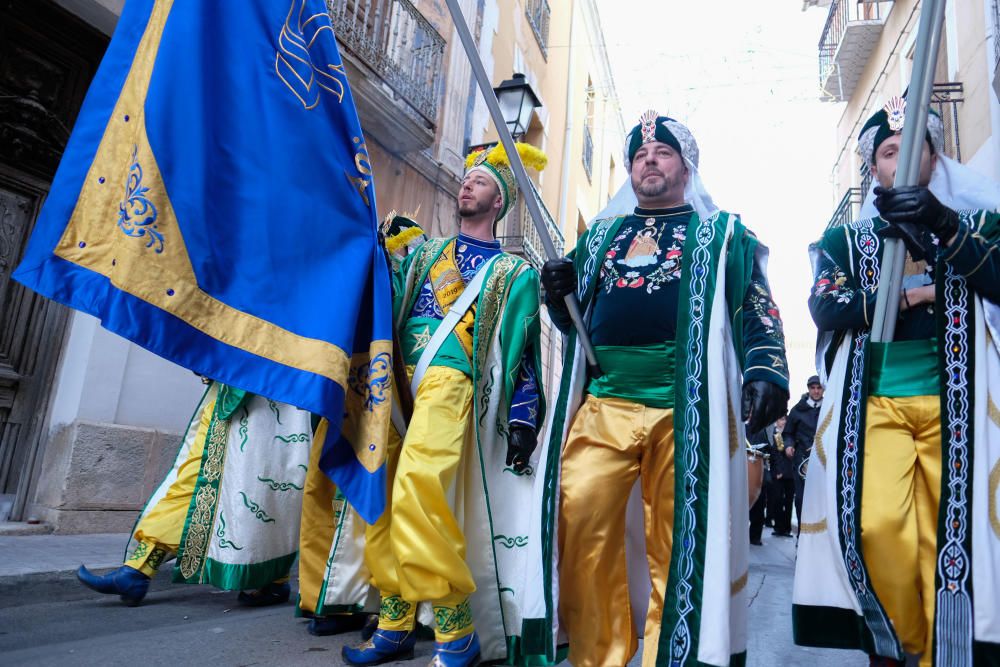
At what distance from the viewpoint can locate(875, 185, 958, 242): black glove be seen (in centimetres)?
222

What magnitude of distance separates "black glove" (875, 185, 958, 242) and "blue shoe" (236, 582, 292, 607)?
2.90m

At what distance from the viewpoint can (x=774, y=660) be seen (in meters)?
3.13

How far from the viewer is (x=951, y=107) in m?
10.1

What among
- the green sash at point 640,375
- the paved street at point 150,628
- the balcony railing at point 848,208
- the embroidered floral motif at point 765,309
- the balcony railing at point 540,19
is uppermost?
the balcony railing at point 540,19

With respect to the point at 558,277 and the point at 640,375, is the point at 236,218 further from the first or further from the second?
the point at 640,375

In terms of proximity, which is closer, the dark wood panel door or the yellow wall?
the dark wood panel door

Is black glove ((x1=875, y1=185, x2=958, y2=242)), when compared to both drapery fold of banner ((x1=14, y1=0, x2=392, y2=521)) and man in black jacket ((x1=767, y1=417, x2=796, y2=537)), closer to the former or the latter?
drapery fold of banner ((x1=14, y1=0, x2=392, y2=521))

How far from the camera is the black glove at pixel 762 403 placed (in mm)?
2342

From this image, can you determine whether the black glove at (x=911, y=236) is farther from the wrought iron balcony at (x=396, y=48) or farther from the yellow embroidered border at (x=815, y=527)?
the wrought iron balcony at (x=396, y=48)

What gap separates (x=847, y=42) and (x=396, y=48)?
948cm

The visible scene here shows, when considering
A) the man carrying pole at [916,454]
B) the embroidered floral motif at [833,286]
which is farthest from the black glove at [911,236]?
the embroidered floral motif at [833,286]

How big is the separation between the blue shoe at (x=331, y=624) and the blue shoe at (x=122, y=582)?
2.58ft

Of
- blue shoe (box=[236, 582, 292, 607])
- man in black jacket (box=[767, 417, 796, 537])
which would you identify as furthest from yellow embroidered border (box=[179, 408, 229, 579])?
man in black jacket (box=[767, 417, 796, 537])

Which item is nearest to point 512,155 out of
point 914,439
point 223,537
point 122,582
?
point 914,439
